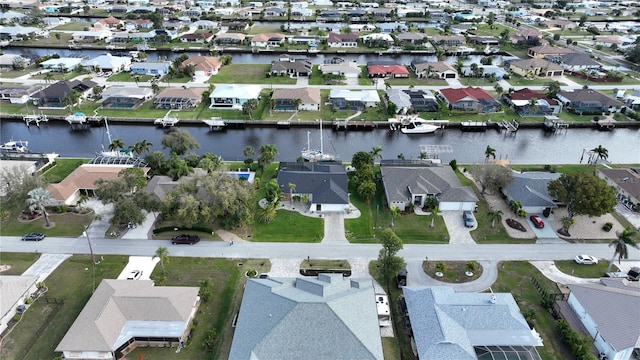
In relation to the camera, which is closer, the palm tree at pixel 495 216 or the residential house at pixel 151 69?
the palm tree at pixel 495 216

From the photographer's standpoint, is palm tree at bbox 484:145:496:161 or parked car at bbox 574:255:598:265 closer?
parked car at bbox 574:255:598:265

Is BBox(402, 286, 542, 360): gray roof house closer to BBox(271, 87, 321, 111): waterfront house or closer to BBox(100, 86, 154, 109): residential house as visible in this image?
BBox(271, 87, 321, 111): waterfront house

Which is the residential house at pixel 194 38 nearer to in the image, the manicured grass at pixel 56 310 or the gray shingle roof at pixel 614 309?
the manicured grass at pixel 56 310

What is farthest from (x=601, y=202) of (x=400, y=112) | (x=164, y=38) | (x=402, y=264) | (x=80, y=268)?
(x=164, y=38)

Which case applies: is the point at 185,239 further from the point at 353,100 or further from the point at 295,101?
the point at 353,100

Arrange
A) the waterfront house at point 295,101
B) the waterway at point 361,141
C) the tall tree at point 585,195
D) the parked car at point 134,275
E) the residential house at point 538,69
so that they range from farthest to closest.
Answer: the residential house at point 538,69, the waterfront house at point 295,101, the waterway at point 361,141, the tall tree at point 585,195, the parked car at point 134,275

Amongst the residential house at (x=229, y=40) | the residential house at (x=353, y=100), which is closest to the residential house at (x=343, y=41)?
the residential house at (x=229, y=40)

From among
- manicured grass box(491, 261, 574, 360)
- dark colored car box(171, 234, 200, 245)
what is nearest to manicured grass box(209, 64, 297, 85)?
dark colored car box(171, 234, 200, 245)
